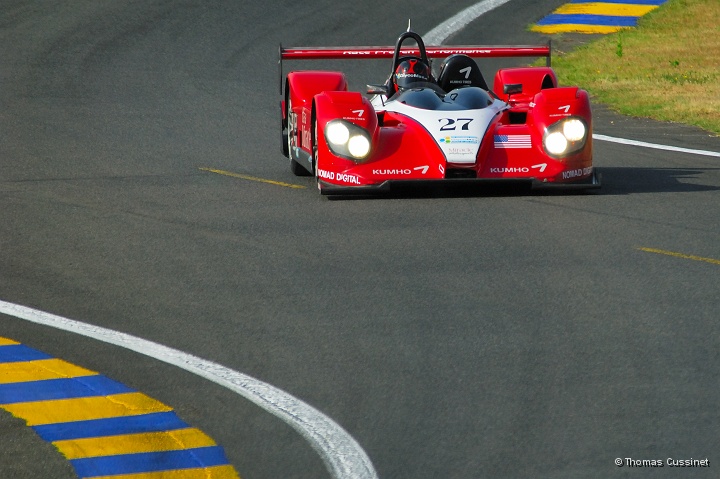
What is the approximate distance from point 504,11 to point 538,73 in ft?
39.2

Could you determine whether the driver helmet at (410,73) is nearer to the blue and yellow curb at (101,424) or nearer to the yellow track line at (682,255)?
the yellow track line at (682,255)

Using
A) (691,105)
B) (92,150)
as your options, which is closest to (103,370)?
(92,150)

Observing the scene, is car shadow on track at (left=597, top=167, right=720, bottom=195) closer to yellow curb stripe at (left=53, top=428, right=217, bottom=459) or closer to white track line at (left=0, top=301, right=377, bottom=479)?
white track line at (left=0, top=301, right=377, bottom=479)

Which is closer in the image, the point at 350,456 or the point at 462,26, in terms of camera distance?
the point at 350,456

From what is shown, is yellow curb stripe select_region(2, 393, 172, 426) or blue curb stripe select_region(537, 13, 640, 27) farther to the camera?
blue curb stripe select_region(537, 13, 640, 27)

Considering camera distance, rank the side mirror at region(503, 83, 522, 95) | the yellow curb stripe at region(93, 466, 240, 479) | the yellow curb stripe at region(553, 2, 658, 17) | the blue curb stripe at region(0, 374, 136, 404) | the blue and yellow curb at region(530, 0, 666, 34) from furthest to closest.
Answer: the yellow curb stripe at region(553, 2, 658, 17), the blue and yellow curb at region(530, 0, 666, 34), the side mirror at region(503, 83, 522, 95), the blue curb stripe at region(0, 374, 136, 404), the yellow curb stripe at region(93, 466, 240, 479)

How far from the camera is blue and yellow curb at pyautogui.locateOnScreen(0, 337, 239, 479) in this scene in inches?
191

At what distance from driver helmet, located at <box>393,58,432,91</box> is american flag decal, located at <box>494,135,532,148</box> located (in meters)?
1.55

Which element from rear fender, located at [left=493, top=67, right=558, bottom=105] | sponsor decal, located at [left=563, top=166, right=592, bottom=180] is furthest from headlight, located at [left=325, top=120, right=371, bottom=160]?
rear fender, located at [left=493, top=67, right=558, bottom=105]

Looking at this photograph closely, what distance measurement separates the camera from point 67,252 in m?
8.22

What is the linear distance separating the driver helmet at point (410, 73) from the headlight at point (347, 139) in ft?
4.78

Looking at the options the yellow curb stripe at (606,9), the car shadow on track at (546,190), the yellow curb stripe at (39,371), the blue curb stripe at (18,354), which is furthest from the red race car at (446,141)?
the yellow curb stripe at (606,9)

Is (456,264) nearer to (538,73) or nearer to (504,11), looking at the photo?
(538,73)

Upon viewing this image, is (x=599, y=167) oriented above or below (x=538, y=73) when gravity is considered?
below
